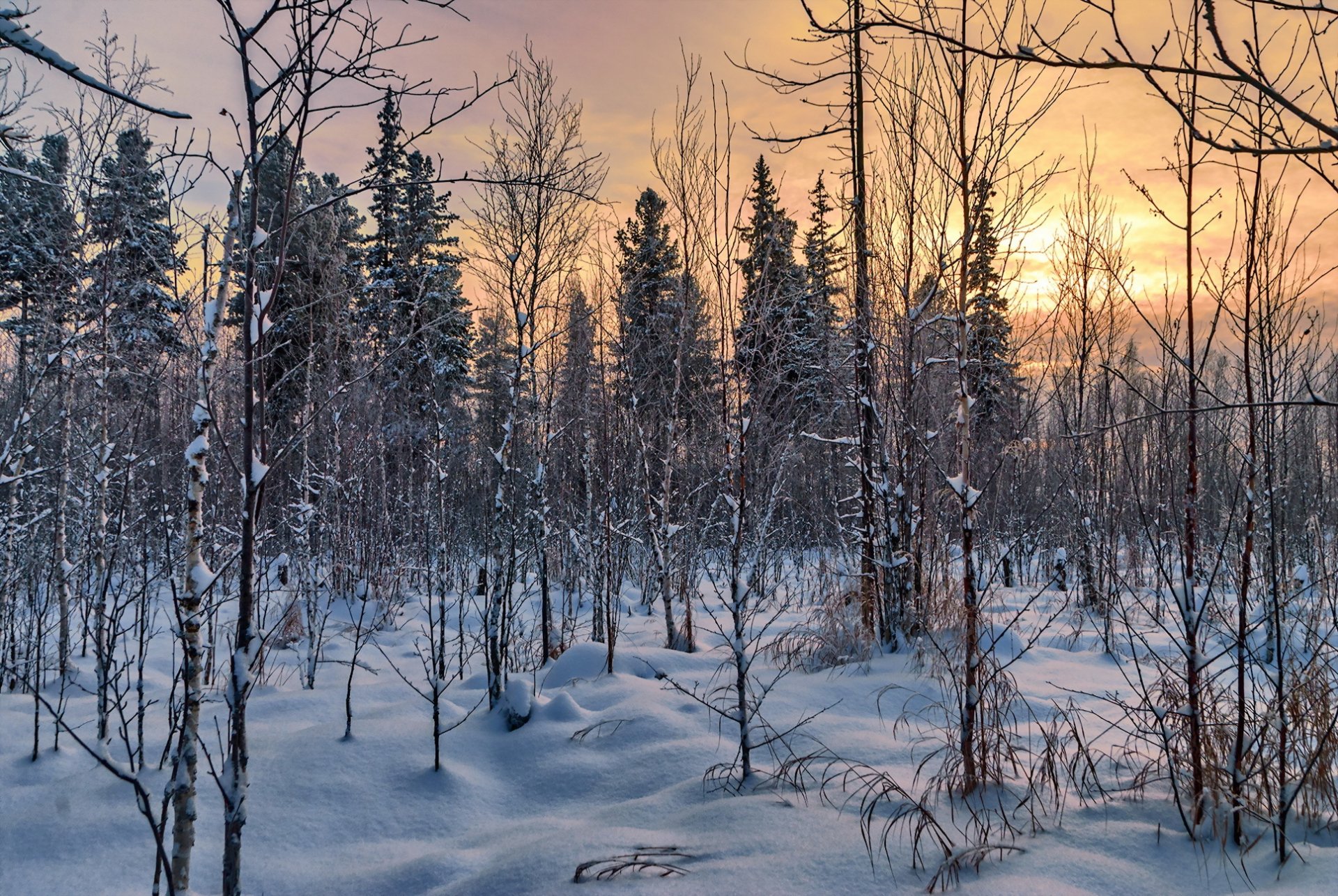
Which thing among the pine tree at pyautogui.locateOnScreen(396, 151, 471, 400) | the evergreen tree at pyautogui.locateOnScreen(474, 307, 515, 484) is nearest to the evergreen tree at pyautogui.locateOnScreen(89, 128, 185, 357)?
the pine tree at pyautogui.locateOnScreen(396, 151, 471, 400)

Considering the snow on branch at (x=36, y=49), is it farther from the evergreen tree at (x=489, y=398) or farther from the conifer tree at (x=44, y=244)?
the evergreen tree at (x=489, y=398)

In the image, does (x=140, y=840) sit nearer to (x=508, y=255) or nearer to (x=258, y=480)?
(x=258, y=480)

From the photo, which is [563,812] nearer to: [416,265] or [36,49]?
[36,49]

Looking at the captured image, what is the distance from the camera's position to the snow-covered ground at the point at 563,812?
3020 millimetres

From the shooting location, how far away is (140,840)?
4.02m

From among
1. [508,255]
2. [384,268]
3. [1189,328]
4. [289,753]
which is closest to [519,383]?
[508,255]

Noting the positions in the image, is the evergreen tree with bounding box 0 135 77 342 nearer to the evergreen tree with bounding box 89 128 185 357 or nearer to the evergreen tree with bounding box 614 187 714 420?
the evergreen tree with bounding box 89 128 185 357

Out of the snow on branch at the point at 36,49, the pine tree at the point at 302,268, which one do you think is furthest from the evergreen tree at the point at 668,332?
the snow on branch at the point at 36,49

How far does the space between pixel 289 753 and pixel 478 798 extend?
1.38 meters

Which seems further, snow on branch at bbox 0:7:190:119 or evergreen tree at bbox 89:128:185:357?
evergreen tree at bbox 89:128:185:357

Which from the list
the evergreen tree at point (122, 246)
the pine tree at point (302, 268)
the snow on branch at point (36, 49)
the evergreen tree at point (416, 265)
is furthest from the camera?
the evergreen tree at point (416, 265)

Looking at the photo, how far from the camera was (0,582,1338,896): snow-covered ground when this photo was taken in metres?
3.02

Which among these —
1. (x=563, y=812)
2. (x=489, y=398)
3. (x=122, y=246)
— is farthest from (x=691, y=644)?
(x=489, y=398)

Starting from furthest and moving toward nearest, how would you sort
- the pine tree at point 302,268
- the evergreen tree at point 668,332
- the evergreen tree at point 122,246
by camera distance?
the evergreen tree at point 668,332, the evergreen tree at point 122,246, the pine tree at point 302,268
